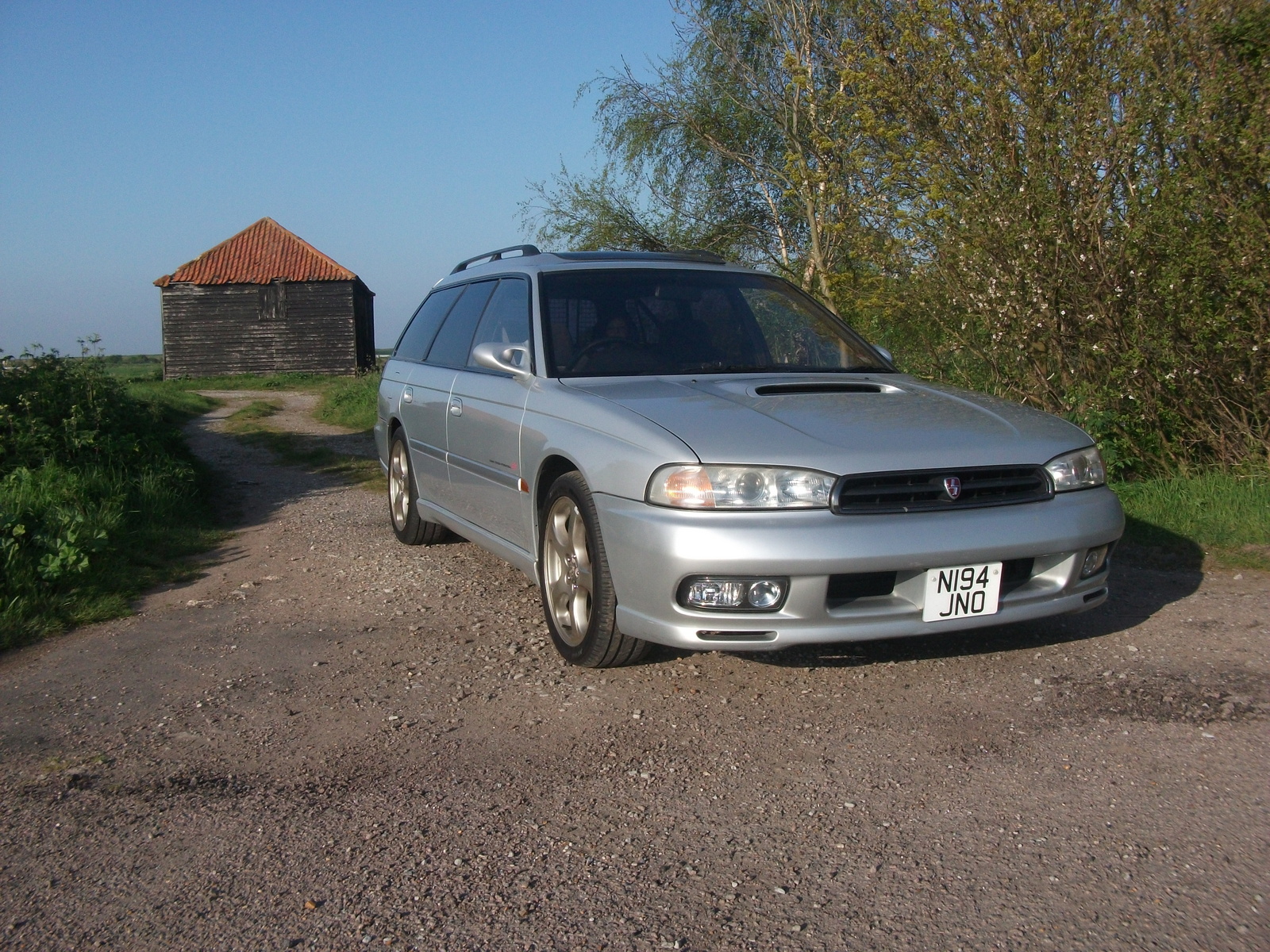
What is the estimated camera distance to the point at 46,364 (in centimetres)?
800

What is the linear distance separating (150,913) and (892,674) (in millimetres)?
2608

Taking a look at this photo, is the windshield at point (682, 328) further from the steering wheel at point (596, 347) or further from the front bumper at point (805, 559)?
the front bumper at point (805, 559)

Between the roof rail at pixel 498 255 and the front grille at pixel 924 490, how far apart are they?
272 cm

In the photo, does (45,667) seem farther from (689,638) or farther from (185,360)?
(185,360)

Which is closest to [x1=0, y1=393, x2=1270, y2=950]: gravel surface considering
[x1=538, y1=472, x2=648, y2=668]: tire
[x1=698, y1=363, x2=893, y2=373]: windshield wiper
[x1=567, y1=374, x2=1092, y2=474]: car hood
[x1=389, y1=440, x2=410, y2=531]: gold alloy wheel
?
[x1=538, y1=472, x2=648, y2=668]: tire

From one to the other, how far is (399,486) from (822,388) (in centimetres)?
324

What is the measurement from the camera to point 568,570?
13.9 feet

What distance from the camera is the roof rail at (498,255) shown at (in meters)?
5.81

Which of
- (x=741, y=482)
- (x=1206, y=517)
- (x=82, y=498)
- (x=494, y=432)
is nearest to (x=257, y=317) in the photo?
(x=82, y=498)

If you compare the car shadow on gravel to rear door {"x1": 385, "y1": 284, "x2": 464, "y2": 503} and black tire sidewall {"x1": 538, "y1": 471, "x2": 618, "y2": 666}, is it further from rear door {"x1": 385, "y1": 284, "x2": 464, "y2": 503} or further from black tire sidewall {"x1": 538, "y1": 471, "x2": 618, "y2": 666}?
rear door {"x1": 385, "y1": 284, "x2": 464, "y2": 503}

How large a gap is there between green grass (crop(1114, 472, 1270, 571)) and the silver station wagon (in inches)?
83.8

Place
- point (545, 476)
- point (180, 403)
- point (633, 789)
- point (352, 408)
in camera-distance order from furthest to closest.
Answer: point (180, 403)
point (352, 408)
point (545, 476)
point (633, 789)

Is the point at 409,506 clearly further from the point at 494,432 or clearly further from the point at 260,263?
the point at 260,263

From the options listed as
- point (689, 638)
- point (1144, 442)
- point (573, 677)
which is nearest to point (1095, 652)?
point (689, 638)
